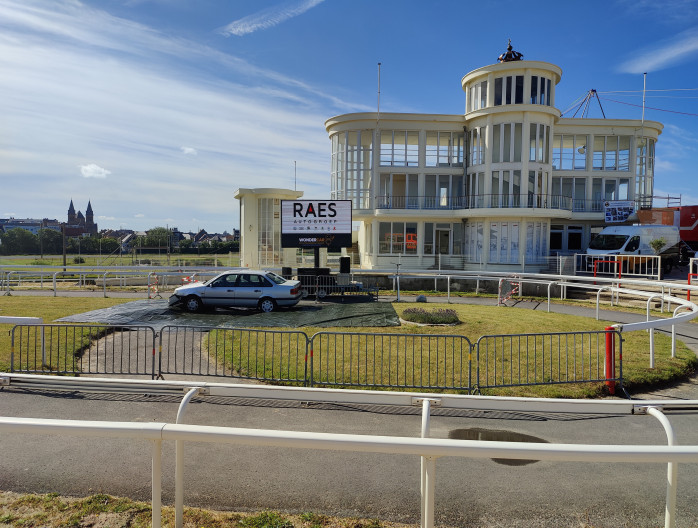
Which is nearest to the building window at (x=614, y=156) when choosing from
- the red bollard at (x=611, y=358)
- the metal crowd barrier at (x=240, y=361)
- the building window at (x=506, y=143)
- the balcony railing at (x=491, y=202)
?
the balcony railing at (x=491, y=202)

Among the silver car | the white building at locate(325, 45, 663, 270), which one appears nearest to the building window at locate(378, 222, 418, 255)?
the white building at locate(325, 45, 663, 270)

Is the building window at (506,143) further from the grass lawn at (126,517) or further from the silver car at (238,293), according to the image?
the grass lawn at (126,517)

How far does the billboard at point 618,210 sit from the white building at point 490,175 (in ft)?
2.63

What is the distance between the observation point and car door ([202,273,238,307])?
A: 17.4m

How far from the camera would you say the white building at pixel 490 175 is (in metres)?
30.4

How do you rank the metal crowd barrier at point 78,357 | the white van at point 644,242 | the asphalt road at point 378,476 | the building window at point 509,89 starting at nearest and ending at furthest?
1. the asphalt road at point 378,476
2. the metal crowd barrier at point 78,357
3. the white van at point 644,242
4. the building window at point 509,89

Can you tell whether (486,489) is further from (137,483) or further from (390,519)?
(137,483)

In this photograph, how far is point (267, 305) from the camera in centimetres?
1750

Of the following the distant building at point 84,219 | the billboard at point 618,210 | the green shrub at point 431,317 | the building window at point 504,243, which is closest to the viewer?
the green shrub at point 431,317

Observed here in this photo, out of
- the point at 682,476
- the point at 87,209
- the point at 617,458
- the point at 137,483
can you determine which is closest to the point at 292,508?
the point at 137,483

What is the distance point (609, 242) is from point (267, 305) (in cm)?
2255

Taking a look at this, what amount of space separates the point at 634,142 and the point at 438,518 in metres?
38.6

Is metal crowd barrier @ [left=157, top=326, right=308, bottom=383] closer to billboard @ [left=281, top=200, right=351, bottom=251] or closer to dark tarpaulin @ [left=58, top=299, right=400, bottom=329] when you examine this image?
dark tarpaulin @ [left=58, top=299, right=400, bottom=329]

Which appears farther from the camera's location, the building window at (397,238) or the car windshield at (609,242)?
the building window at (397,238)
